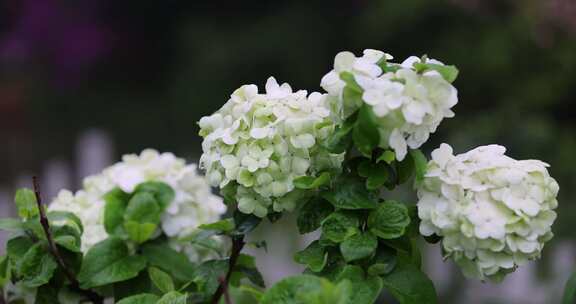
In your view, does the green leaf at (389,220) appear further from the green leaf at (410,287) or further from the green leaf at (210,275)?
the green leaf at (210,275)

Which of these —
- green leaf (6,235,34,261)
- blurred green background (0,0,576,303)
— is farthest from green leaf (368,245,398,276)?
blurred green background (0,0,576,303)

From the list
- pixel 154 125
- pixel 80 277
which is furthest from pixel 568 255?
pixel 154 125

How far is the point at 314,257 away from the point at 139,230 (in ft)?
0.94

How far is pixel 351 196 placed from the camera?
2.65ft

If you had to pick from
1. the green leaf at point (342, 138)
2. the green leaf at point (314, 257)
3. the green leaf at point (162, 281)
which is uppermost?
the green leaf at point (342, 138)

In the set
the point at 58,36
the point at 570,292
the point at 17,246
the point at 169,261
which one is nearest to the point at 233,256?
the point at 169,261

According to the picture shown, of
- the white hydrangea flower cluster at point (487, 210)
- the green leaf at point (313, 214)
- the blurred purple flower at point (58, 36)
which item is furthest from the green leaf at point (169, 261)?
the blurred purple flower at point (58, 36)

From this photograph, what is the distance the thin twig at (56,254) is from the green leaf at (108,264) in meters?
0.01

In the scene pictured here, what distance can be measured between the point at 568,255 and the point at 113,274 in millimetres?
2300

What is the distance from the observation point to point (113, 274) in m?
0.97

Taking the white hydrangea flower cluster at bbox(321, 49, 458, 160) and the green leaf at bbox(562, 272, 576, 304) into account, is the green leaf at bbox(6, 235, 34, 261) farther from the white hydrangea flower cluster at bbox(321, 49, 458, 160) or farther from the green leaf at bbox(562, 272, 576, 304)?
the green leaf at bbox(562, 272, 576, 304)

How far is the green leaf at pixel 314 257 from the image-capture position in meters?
0.81

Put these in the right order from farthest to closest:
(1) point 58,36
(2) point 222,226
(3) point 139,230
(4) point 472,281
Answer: (1) point 58,36 < (4) point 472,281 < (3) point 139,230 < (2) point 222,226

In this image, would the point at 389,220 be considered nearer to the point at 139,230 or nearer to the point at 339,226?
the point at 339,226
